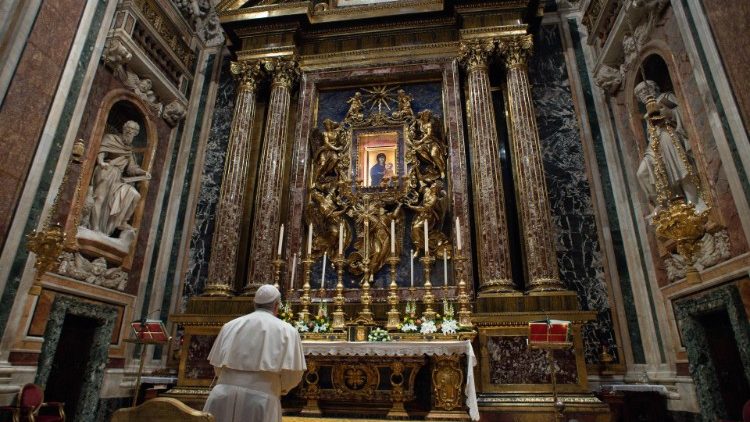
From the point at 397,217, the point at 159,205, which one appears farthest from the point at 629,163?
the point at 159,205

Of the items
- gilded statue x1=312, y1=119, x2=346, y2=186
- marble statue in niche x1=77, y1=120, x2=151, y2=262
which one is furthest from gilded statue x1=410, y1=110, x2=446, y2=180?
marble statue in niche x1=77, y1=120, x2=151, y2=262

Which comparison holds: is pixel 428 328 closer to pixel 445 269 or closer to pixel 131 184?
pixel 445 269

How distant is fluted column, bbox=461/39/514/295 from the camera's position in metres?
7.57

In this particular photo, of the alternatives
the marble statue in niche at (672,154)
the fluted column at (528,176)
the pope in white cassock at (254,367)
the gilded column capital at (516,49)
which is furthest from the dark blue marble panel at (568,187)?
the pope in white cassock at (254,367)

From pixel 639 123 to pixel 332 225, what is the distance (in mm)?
5349

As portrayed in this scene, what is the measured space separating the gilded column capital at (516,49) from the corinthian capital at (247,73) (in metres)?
4.79

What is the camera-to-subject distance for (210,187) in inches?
391

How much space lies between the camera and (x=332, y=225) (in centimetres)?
873

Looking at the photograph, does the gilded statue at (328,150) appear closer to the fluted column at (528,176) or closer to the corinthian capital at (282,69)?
the corinthian capital at (282,69)

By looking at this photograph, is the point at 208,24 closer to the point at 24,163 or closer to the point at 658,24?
the point at 24,163

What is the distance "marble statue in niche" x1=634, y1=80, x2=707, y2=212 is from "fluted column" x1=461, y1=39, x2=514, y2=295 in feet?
7.25

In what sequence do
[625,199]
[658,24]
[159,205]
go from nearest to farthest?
[658,24]
[625,199]
[159,205]

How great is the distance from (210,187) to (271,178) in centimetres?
180

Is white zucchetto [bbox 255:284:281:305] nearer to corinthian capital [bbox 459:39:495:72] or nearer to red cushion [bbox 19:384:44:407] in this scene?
red cushion [bbox 19:384:44:407]
